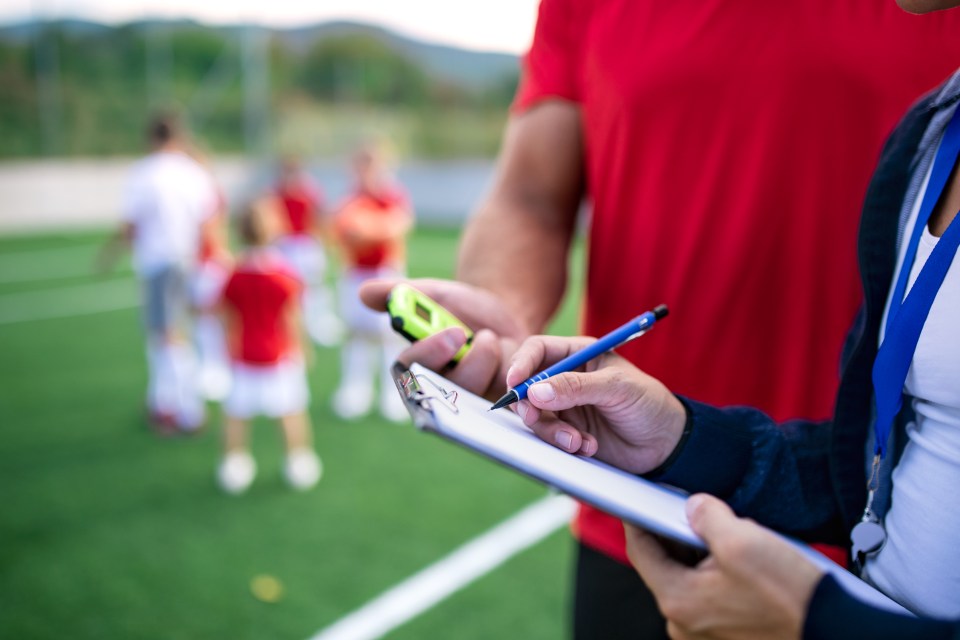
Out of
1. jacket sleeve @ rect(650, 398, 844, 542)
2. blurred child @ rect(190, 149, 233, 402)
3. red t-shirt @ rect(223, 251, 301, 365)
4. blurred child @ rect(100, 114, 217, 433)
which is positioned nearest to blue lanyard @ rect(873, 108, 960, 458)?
jacket sleeve @ rect(650, 398, 844, 542)

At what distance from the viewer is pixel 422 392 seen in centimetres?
85

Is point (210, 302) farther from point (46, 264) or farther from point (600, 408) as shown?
point (46, 264)

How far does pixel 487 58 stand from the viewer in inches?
906

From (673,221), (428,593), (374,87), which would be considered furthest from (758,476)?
(374,87)

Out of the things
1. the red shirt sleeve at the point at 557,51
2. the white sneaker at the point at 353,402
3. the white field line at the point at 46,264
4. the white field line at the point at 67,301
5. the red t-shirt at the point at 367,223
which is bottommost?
the white field line at the point at 46,264

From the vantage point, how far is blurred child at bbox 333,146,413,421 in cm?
617

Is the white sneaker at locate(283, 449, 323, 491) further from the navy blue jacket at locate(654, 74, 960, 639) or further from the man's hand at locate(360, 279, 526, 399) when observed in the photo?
the navy blue jacket at locate(654, 74, 960, 639)

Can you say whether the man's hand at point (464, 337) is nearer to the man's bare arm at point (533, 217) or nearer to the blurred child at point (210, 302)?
the man's bare arm at point (533, 217)

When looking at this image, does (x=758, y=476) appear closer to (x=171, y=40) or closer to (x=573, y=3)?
(x=573, y=3)

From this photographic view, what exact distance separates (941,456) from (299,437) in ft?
14.2

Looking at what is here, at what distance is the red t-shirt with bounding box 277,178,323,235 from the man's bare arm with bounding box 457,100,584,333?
748 centimetres

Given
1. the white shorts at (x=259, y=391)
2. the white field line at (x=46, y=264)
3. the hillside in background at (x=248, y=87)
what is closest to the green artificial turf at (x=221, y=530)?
the white shorts at (x=259, y=391)

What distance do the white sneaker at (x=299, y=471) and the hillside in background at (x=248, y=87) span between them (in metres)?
14.2

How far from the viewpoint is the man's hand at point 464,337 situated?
109cm
